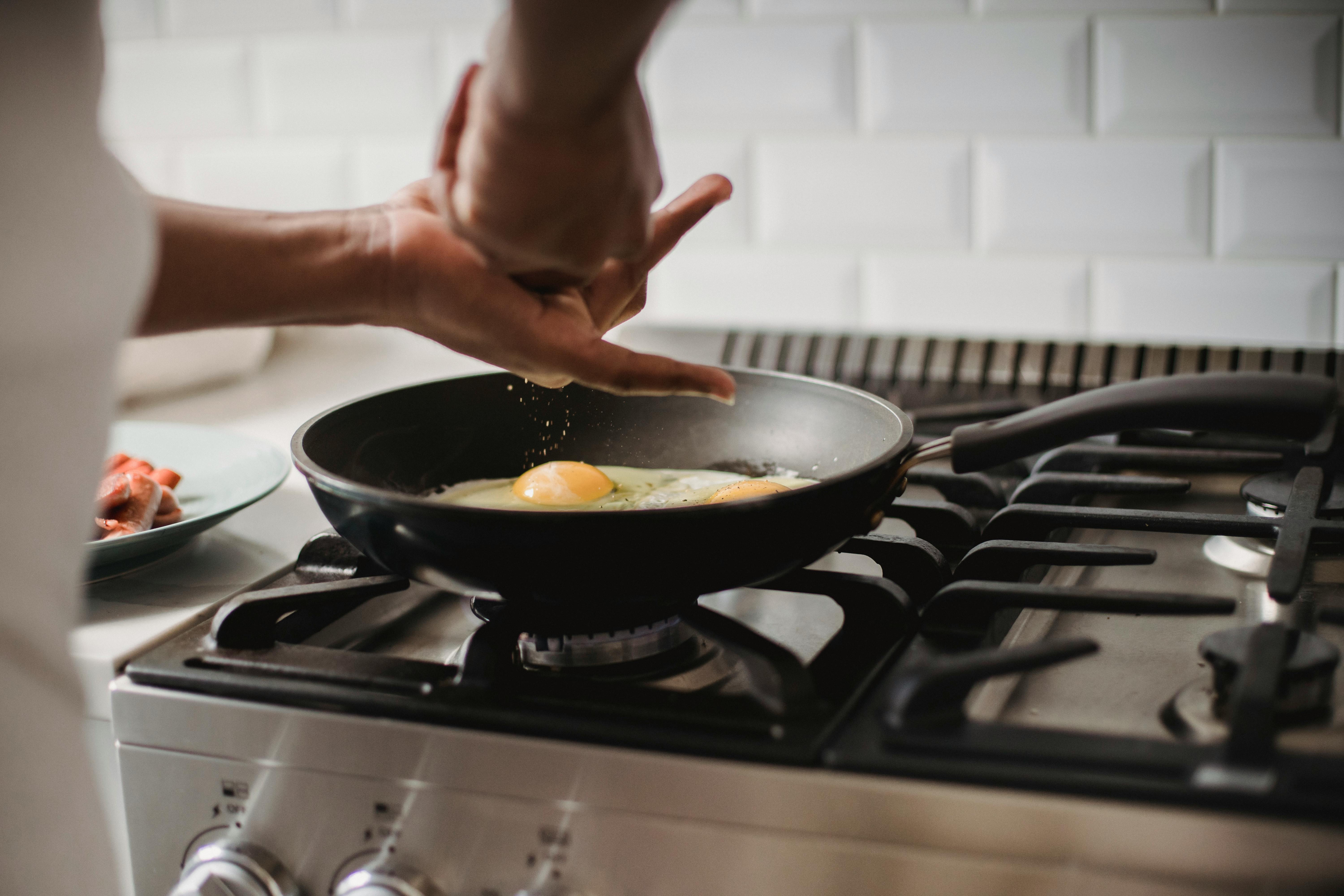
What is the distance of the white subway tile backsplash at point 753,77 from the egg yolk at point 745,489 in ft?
1.72

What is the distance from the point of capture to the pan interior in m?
0.74

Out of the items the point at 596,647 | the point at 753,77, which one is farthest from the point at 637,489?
the point at 753,77

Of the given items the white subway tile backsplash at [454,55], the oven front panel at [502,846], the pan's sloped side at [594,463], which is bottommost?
the oven front panel at [502,846]

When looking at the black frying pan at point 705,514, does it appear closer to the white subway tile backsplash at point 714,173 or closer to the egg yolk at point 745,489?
the egg yolk at point 745,489

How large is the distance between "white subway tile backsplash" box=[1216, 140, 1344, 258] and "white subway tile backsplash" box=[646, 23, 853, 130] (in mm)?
352

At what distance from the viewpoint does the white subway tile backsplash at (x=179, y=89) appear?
135 centimetres

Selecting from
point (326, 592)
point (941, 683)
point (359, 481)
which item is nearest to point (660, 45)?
point (359, 481)

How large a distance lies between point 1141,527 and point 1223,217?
48 centimetres

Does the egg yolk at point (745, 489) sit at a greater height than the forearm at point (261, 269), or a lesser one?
lesser

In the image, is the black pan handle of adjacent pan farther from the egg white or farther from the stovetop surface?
the egg white

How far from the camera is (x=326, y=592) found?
0.62 metres

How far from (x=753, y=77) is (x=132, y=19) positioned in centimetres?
78

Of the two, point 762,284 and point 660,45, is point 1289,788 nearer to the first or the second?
point 762,284

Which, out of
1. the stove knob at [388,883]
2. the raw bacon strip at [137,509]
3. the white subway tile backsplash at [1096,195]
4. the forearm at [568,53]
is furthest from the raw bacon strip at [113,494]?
the white subway tile backsplash at [1096,195]
